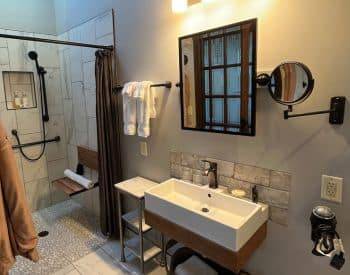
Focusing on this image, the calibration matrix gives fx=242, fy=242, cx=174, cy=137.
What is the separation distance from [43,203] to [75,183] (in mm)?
877

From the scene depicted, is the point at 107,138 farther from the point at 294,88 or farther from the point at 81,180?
the point at 294,88

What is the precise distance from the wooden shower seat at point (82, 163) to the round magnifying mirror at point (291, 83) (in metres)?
2.11

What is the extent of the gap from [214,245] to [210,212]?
27 centimetres

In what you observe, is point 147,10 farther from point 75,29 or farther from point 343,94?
point 343,94

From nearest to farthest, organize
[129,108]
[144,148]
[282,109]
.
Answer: [282,109] → [129,108] → [144,148]

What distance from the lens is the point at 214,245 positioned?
134cm

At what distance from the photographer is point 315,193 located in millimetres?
1323

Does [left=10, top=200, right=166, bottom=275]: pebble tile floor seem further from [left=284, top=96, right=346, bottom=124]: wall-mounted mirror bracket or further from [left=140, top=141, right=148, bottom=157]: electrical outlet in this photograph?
[left=284, top=96, right=346, bottom=124]: wall-mounted mirror bracket

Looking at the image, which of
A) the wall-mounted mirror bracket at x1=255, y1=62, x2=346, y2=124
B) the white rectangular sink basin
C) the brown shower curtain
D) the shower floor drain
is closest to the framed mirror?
the wall-mounted mirror bracket at x1=255, y1=62, x2=346, y2=124

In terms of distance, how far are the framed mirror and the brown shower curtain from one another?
0.85 metres

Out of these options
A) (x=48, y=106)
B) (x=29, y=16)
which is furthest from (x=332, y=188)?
(x=29, y=16)


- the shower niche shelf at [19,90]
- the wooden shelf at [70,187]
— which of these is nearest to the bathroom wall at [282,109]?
the wooden shelf at [70,187]

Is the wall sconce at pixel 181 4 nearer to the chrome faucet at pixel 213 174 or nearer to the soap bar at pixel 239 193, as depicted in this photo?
the chrome faucet at pixel 213 174

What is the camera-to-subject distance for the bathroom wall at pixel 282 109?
1184mm
